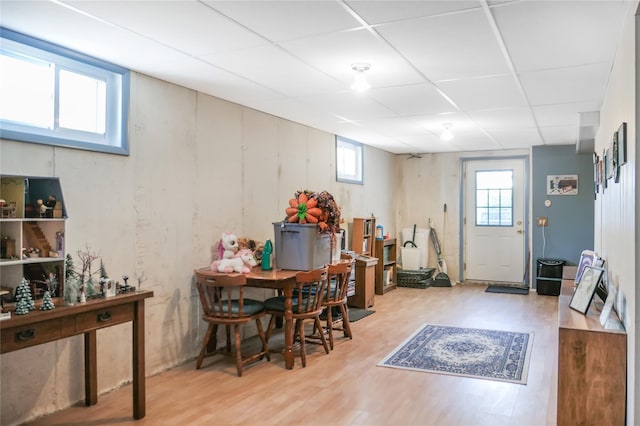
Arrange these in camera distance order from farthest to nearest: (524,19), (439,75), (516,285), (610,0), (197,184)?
(516,285) < (197,184) < (439,75) < (524,19) < (610,0)

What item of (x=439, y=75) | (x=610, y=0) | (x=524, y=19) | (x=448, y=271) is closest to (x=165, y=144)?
(x=439, y=75)

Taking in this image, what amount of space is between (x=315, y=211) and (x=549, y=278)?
4.63 m

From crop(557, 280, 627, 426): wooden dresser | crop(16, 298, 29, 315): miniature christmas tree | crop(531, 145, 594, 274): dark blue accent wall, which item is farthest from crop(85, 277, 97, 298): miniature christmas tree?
crop(531, 145, 594, 274): dark blue accent wall

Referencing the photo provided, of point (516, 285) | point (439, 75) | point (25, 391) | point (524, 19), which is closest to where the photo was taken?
point (524, 19)

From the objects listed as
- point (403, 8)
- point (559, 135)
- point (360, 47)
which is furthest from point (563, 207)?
point (403, 8)

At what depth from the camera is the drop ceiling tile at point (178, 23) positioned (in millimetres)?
2492

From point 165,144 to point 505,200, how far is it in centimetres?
619

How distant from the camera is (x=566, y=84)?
399 cm

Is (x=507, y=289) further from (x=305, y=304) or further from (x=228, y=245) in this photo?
(x=228, y=245)

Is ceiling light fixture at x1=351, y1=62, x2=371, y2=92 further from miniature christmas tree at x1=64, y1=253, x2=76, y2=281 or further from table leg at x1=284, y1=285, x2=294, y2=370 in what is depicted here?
miniature christmas tree at x1=64, y1=253, x2=76, y2=281

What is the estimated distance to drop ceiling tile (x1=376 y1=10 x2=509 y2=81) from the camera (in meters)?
2.72

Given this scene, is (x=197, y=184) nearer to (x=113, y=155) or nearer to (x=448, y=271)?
(x=113, y=155)

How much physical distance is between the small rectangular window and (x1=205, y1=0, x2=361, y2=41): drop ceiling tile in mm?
3881

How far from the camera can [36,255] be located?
107 inches
